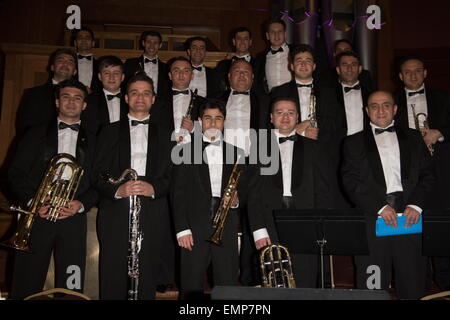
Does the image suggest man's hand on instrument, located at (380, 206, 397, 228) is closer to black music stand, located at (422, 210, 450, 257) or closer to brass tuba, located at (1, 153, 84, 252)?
black music stand, located at (422, 210, 450, 257)

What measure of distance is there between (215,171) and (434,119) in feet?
7.12

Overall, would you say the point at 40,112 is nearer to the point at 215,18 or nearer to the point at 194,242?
the point at 194,242

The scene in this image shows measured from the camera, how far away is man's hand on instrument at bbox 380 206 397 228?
10.5 feet

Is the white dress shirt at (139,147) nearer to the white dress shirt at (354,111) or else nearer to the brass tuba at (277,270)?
the brass tuba at (277,270)

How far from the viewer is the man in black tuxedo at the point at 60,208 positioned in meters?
3.26

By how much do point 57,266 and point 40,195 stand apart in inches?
21.1

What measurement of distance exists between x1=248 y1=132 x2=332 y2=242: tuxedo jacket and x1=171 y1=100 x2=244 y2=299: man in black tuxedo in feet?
0.45

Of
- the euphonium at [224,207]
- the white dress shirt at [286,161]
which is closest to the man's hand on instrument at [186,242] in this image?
the euphonium at [224,207]

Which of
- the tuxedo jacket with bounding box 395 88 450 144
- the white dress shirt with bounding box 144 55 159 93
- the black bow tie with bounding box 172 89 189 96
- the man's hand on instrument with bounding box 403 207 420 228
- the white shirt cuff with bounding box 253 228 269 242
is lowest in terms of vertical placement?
the white shirt cuff with bounding box 253 228 269 242

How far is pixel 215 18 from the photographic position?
25.1 feet

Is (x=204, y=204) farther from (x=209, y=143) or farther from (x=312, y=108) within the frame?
(x=312, y=108)

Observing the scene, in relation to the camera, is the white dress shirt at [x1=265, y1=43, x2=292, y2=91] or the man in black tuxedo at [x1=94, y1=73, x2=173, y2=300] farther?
the white dress shirt at [x1=265, y1=43, x2=292, y2=91]

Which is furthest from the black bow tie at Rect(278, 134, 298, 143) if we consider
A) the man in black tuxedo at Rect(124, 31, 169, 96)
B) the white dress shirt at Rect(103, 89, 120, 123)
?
the man in black tuxedo at Rect(124, 31, 169, 96)
